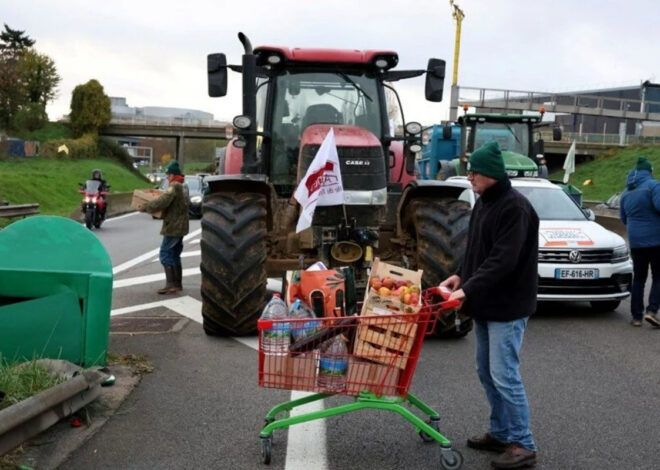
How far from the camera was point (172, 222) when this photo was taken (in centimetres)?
1038

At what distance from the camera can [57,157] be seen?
5244 cm

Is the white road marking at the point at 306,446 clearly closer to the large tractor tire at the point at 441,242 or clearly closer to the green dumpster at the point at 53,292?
the green dumpster at the point at 53,292

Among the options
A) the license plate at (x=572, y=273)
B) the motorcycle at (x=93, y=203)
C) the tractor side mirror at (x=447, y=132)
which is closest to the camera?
the license plate at (x=572, y=273)

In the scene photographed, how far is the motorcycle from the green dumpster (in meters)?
16.4

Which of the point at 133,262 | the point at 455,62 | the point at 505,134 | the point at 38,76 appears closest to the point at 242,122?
the point at 133,262

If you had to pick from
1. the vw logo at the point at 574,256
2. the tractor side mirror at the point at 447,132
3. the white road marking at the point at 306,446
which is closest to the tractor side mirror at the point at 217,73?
the white road marking at the point at 306,446

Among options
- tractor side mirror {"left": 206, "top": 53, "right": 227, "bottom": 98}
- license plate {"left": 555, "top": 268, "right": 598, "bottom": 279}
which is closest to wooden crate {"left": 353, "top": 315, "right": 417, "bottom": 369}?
tractor side mirror {"left": 206, "top": 53, "right": 227, "bottom": 98}

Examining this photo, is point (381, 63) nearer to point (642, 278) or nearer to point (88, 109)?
point (642, 278)

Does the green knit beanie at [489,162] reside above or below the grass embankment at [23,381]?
above

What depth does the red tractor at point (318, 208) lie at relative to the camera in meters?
7.46

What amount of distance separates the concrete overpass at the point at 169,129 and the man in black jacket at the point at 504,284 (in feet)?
218

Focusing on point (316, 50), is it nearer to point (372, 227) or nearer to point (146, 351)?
point (372, 227)

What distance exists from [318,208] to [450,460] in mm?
3597

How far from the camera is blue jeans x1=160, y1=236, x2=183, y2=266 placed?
411 inches
